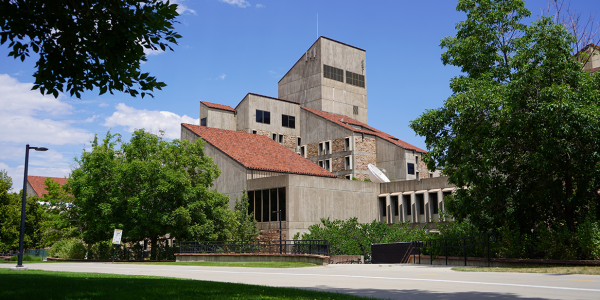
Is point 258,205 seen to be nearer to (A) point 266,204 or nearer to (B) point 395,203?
(A) point 266,204

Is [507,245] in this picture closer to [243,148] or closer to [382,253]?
[382,253]

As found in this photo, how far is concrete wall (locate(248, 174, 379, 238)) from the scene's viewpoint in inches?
1585

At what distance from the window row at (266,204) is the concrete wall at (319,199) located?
50cm

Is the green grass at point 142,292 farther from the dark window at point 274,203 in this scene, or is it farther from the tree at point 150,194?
the dark window at point 274,203

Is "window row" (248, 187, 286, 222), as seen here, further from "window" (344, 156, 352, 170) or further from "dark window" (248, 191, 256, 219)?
"window" (344, 156, 352, 170)

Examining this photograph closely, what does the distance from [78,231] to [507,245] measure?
125 ft

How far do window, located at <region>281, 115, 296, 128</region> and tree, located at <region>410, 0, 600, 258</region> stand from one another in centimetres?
3826

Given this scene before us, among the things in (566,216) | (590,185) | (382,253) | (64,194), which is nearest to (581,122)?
(590,185)

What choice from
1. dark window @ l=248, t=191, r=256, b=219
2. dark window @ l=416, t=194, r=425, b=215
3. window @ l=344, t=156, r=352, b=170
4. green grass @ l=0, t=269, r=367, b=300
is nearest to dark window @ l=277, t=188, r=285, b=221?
dark window @ l=248, t=191, r=256, b=219

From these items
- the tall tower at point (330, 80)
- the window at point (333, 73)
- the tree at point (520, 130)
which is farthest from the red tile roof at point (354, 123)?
the tree at point (520, 130)

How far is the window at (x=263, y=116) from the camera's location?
5978 centimetres

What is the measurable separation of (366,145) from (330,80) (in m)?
11.9

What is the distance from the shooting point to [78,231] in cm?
4550

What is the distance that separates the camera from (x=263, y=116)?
197 ft
